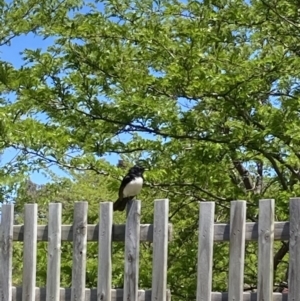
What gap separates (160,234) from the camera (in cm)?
334

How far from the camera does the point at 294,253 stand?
311 cm

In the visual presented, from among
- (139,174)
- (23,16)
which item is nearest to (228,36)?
(139,174)

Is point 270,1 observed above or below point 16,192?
above

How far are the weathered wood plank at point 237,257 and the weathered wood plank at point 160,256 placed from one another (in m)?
0.36

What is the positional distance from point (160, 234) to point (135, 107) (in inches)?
84.5

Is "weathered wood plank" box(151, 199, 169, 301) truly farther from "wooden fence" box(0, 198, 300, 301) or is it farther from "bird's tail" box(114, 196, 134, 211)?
"bird's tail" box(114, 196, 134, 211)

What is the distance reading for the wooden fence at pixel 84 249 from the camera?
335 centimetres

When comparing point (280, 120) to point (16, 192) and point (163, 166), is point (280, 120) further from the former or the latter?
point (16, 192)

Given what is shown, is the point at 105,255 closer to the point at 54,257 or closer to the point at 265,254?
the point at 54,257

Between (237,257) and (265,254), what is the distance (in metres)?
0.15

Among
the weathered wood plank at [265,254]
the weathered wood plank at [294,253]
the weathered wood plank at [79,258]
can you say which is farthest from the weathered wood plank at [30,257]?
the weathered wood plank at [294,253]

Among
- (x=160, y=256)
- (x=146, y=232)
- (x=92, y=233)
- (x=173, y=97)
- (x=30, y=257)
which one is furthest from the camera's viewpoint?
(x=173, y=97)

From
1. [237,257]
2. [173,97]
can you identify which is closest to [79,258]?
[237,257]

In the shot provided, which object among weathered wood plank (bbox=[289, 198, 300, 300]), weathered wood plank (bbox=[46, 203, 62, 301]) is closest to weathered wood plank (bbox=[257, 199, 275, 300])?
weathered wood plank (bbox=[289, 198, 300, 300])
